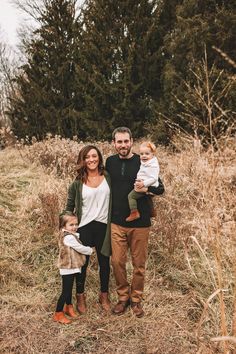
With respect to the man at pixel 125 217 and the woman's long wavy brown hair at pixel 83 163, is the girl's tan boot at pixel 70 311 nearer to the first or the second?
the man at pixel 125 217

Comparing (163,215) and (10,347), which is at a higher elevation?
(163,215)

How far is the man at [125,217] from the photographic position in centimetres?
332

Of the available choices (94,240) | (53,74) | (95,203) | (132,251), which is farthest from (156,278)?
(53,74)

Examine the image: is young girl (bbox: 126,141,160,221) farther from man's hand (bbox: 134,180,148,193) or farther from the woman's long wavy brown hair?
the woman's long wavy brown hair

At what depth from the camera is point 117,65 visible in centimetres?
1134

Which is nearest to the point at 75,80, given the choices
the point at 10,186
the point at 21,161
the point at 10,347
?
the point at 21,161

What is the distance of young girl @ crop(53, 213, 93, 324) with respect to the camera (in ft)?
11.0

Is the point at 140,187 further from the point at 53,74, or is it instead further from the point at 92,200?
the point at 53,74

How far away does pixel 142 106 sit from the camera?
36.1 feet

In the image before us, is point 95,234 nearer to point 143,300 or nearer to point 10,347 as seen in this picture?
point 143,300

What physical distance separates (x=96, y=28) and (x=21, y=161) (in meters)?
5.73

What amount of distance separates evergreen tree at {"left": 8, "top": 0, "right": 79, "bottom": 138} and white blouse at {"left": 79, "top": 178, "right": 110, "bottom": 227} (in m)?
9.49

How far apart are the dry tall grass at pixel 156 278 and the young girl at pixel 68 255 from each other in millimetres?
195

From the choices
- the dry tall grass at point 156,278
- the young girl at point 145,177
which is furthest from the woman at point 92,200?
the dry tall grass at point 156,278
